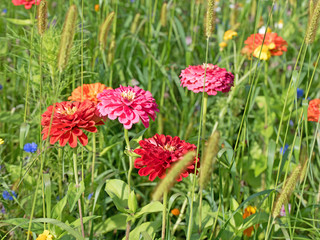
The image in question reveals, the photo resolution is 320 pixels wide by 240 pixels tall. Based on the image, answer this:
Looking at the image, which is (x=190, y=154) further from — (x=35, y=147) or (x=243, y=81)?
(x=243, y=81)

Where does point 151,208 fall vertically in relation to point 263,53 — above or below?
below

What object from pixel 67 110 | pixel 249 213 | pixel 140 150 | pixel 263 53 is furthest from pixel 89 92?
pixel 263 53

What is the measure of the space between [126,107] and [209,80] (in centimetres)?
32

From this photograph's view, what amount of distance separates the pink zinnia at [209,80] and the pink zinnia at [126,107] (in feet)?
0.74

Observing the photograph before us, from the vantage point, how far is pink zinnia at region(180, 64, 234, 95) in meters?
1.29

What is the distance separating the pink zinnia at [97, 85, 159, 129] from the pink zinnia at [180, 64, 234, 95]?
0.23 m

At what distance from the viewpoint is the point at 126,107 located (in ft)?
3.65

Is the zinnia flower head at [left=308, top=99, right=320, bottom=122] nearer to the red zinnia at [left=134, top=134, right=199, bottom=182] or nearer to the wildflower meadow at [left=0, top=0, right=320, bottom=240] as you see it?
the wildflower meadow at [left=0, top=0, right=320, bottom=240]

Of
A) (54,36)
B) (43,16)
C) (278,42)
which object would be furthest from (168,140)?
(278,42)

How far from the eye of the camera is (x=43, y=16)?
3.30 ft

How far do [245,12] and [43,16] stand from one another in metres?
1.56

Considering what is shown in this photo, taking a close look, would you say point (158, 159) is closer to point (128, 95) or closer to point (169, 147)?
point (169, 147)

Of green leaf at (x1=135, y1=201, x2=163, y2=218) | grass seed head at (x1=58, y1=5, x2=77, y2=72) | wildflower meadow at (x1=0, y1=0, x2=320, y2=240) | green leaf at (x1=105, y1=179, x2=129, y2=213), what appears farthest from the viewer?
green leaf at (x1=105, y1=179, x2=129, y2=213)

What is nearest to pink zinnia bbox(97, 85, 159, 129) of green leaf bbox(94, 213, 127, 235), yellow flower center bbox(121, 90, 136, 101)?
yellow flower center bbox(121, 90, 136, 101)
